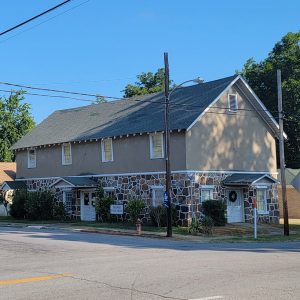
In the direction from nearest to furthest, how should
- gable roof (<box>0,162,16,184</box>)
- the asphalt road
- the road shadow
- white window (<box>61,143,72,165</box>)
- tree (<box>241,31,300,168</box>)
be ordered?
1. the asphalt road
2. the road shadow
3. white window (<box>61,143,72,165</box>)
4. tree (<box>241,31,300,168</box>)
5. gable roof (<box>0,162,16,184</box>)

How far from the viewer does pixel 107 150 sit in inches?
1314

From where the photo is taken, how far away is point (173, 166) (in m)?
29.4

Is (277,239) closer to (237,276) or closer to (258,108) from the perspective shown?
(258,108)

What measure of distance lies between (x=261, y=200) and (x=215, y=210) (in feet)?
17.5

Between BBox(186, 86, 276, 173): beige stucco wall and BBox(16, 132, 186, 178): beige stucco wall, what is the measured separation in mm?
974

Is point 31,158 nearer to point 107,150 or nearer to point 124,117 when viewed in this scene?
point 107,150

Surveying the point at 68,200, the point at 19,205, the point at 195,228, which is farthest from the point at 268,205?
the point at 19,205

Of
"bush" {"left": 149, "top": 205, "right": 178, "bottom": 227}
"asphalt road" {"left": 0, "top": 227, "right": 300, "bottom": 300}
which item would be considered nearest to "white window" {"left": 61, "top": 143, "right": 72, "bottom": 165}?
"bush" {"left": 149, "top": 205, "right": 178, "bottom": 227}

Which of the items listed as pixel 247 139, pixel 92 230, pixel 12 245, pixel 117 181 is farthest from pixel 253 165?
pixel 12 245

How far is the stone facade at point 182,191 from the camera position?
94.4 ft

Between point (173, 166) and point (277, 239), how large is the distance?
7593 mm

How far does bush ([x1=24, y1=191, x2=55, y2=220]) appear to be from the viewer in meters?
35.4

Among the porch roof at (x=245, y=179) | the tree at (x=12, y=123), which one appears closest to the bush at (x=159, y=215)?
the porch roof at (x=245, y=179)

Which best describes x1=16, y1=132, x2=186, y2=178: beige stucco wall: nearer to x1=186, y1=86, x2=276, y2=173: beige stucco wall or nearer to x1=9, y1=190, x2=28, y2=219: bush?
x1=186, y1=86, x2=276, y2=173: beige stucco wall
